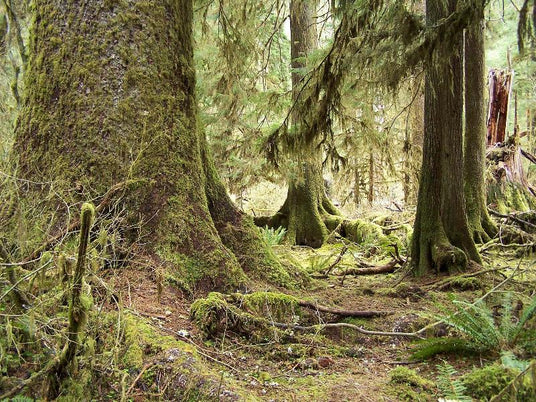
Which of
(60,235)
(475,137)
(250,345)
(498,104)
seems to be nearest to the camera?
(60,235)

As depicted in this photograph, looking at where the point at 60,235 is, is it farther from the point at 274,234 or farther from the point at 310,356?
the point at 274,234

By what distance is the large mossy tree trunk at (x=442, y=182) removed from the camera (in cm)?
566

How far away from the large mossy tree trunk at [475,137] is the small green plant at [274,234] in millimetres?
3672

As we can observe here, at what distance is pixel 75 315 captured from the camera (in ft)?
6.52

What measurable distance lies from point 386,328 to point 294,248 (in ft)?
16.8

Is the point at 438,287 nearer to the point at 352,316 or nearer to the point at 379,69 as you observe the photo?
the point at 352,316

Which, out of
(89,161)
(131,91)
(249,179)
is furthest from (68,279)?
(249,179)

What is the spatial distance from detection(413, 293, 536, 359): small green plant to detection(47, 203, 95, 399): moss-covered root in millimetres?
2365

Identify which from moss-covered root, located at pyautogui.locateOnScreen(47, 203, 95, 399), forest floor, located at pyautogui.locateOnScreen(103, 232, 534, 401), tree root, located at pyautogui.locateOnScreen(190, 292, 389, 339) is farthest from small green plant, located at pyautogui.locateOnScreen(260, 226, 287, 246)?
moss-covered root, located at pyautogui.locateOnScreen(47, 203, 95, 399)

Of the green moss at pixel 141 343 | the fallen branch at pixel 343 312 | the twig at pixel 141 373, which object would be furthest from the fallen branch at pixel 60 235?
the fallen branch at pixel 343 312

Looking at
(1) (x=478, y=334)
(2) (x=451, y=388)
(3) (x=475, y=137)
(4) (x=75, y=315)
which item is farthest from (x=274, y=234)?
(4) (x=75, y=315)

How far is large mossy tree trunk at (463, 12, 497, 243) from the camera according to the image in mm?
7926

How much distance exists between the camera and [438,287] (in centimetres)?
509

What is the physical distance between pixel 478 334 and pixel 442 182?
3081 mm
